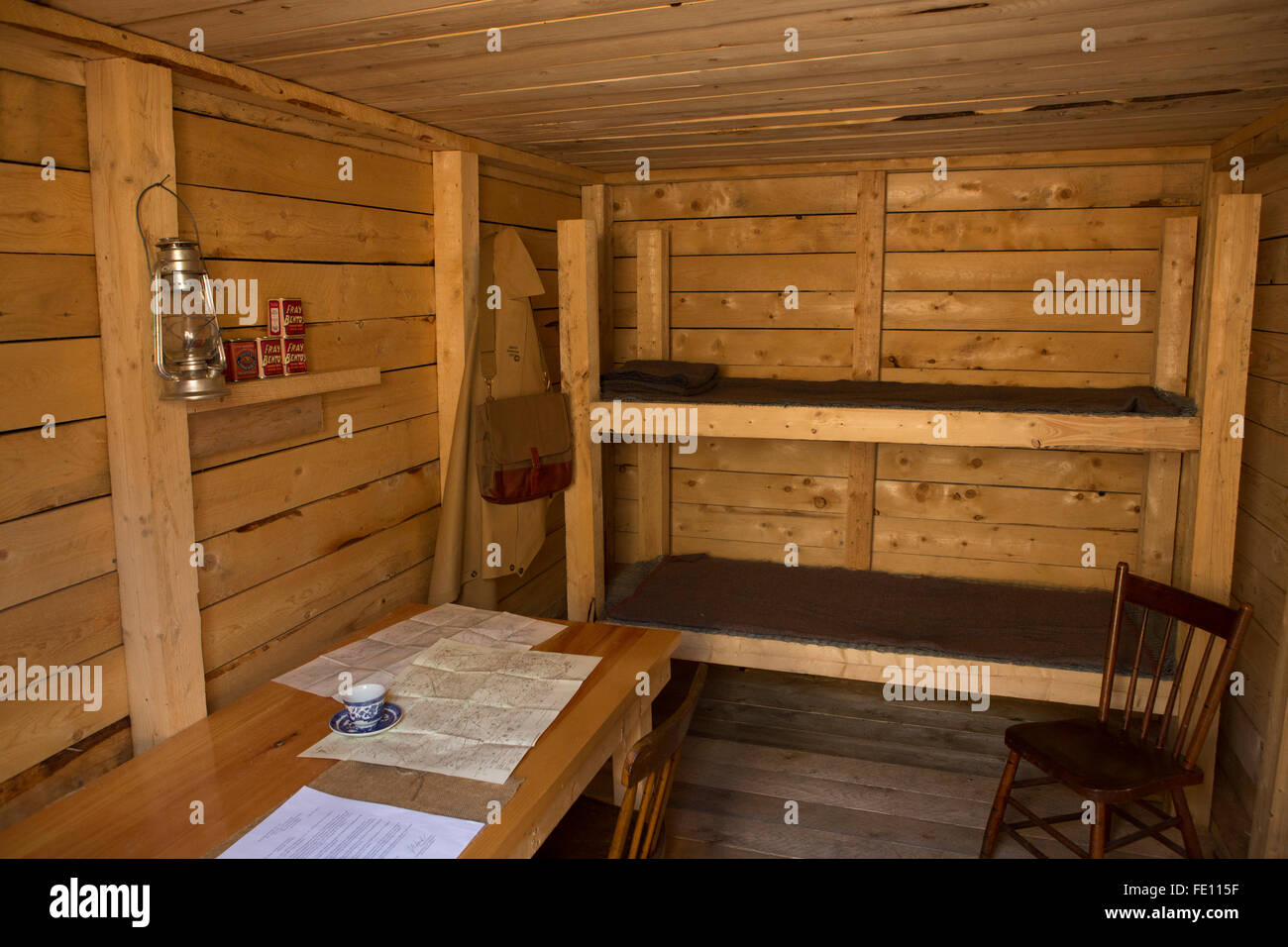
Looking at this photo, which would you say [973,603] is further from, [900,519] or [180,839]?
[180,839]

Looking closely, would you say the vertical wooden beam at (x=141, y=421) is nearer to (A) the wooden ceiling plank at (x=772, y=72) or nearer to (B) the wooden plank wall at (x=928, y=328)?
(A) the wooden ceiling plank at (x=772, y=72)

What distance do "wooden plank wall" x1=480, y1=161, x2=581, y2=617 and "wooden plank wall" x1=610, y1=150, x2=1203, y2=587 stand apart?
40 cm

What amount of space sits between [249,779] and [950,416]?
2.02 meters

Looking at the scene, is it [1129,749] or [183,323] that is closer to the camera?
[183,323]

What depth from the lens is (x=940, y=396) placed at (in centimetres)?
305

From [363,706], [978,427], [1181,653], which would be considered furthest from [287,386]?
[1181,653]

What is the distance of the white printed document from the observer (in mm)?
1473

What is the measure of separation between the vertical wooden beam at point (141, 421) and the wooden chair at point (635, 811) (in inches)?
33.6

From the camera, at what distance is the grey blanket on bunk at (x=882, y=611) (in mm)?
2920

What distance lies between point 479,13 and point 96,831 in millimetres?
1581

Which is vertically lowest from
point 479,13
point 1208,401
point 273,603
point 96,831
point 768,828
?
point 768,828

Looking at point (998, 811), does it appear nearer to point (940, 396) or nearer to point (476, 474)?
point (940, 396)
